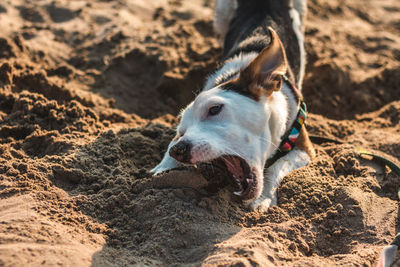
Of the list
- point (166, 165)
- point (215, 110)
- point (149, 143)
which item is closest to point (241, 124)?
point (215, 110)

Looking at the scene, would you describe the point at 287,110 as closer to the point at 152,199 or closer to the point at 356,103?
the point at 152,199

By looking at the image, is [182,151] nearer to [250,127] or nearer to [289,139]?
[250,127]

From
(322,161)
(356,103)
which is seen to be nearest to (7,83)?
(322,161)

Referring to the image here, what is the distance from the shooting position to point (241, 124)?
313 centimetres

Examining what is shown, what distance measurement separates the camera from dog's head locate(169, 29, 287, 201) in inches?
115

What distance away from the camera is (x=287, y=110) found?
3.78 meters

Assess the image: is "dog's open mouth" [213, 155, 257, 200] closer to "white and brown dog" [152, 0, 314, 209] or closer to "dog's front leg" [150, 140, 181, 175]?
"white and brown dog" [152, 0, 314, 209]

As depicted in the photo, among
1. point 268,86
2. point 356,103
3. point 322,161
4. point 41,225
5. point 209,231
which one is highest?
point 268,86

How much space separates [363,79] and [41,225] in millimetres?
4650

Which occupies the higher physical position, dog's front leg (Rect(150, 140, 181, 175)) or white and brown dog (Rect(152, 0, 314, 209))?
white and brown dog (Rect(152, 0, 314, 209))

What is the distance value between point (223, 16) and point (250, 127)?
3.14 meters

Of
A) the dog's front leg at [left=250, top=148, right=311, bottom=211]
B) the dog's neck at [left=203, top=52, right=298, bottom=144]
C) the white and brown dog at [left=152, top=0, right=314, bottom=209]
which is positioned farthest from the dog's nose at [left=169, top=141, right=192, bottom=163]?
the dog's neck at [left=203, top=52, right=298, bottom=144]

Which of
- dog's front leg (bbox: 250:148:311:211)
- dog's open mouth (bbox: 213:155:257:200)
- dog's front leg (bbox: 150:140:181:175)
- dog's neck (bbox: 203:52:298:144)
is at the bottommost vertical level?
dog's front leg (bbox: 250:148:311:211)

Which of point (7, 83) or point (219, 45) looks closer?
point (7, 83)
